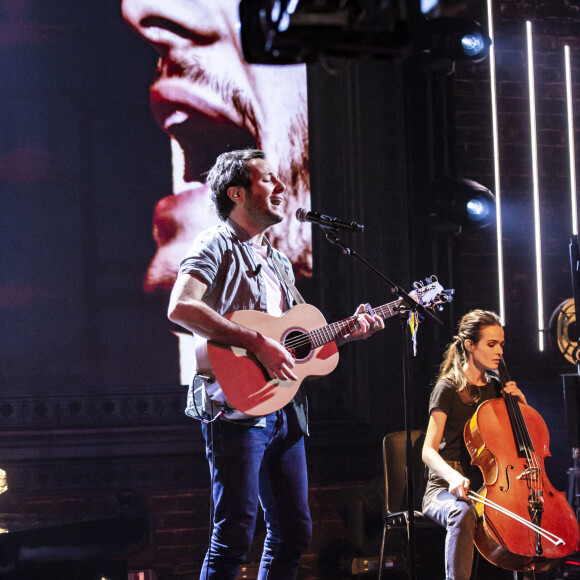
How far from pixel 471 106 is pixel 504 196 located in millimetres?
660

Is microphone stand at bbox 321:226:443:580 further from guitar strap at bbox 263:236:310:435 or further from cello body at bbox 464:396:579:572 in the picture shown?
cello body at bbox 464:396:579:572

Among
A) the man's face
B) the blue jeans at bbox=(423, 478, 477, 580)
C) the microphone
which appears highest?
the man's face

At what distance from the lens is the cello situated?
3.37 metres

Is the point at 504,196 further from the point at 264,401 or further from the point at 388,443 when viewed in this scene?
the point at 264,401

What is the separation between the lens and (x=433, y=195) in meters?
4.77

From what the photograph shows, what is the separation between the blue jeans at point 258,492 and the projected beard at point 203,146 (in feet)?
6.54

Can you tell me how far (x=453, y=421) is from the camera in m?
3.84

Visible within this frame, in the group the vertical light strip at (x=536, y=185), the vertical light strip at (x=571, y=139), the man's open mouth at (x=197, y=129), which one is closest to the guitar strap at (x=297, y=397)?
the man's open mouth at (x=197, y=129)

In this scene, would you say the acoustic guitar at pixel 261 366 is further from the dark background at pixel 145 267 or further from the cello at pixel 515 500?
the dark background at pixel 145 267

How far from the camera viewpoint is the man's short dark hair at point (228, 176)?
10.6 ft

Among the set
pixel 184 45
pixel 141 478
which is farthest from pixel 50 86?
pixel 141 478

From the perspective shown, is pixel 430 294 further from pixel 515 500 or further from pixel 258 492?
pixel 258 492

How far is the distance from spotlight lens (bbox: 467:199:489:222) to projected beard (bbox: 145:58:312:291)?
105 cm

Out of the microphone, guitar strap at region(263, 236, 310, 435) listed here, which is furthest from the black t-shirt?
the microphone
